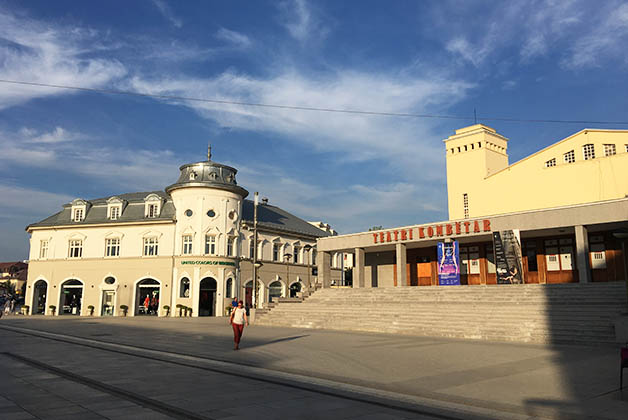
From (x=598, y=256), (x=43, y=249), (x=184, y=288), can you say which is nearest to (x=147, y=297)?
(x=184, y=288)

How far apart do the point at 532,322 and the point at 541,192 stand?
64.2 ft

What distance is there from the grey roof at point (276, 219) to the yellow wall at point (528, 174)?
17607 millimetres

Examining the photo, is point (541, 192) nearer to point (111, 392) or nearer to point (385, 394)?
point (385, 394)

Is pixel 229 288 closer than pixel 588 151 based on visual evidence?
No

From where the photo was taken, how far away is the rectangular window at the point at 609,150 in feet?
110

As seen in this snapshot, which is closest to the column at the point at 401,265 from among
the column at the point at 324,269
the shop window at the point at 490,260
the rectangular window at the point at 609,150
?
the shop window at the point at 490,260

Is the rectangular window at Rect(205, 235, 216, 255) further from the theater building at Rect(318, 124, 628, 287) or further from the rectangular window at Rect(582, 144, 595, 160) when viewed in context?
the rectangular window at Rect(582, 144, 595, 160)

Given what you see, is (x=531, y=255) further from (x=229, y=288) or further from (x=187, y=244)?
(x=187, y=244)

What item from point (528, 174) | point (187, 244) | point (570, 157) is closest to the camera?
point (570, 157)

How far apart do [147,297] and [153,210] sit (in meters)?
8.40

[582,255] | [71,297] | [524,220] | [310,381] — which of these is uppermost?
[524,220]

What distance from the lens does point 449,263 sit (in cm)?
3089

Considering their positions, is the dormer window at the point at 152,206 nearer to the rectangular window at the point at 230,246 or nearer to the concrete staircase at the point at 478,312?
the rectangular window at the point at 230,246

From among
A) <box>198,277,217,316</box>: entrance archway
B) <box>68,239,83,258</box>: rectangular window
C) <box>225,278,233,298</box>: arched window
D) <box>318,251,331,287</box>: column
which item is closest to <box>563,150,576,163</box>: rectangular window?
<box>318,251,331,287</box>: column
